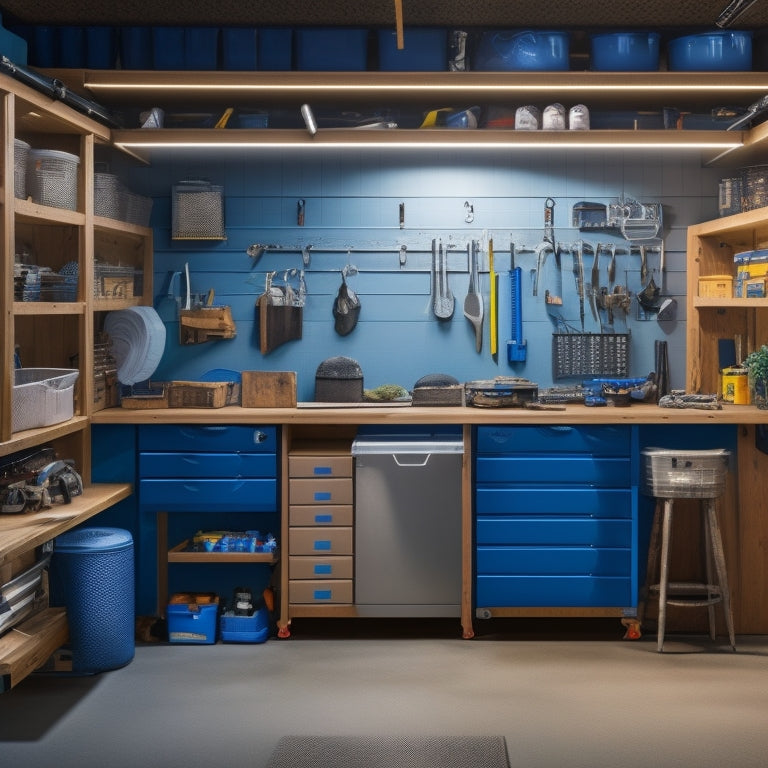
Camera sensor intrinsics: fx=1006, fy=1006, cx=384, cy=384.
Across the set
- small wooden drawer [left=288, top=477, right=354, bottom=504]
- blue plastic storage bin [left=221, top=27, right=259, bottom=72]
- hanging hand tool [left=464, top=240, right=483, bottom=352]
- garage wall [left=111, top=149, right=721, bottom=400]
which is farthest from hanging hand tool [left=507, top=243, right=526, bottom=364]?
blue plastic storage bin [left=221, top=27, right=259, bottom=72]

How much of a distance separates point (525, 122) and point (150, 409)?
2.37m

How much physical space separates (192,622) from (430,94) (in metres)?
2.84

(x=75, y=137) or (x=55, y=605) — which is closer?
(x=55, y=605)

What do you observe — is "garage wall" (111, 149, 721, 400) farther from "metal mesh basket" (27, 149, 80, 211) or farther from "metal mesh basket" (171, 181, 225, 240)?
"metal mesh basket" (27, 149, 80, 211)

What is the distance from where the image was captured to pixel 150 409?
16.5 ft

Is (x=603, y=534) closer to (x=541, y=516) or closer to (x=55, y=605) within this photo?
(x=541, y=516)

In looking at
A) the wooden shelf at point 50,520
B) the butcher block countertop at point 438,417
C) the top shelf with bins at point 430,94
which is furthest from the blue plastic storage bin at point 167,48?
the wooden shelf at point 50,520

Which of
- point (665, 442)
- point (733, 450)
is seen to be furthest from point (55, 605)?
point (733, 450)

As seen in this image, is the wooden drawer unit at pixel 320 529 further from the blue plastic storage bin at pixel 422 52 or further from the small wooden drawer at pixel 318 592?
the blue plastic storage bin at pixel 422 52

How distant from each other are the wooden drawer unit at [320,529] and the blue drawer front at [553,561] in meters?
0.66

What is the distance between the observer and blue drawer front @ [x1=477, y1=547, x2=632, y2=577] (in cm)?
479

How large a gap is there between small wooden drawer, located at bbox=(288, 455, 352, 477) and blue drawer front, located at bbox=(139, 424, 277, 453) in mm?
124

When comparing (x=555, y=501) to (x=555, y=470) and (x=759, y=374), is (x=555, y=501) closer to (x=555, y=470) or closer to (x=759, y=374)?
(x=555, y=470)

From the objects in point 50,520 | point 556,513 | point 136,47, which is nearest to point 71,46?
point 136,47
